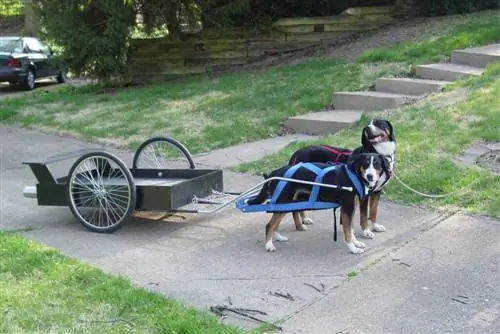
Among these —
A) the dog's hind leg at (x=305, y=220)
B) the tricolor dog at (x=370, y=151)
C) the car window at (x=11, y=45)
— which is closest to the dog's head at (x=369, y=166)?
the tricolor dog at (x=370, y=151)

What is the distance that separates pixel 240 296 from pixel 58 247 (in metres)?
2.01

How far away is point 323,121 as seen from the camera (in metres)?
10.2

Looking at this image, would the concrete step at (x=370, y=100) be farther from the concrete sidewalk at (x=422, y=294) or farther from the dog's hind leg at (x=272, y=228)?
the dog's hind leg at (x=272, y=228)

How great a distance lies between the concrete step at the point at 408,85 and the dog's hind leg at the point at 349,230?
5.84 m

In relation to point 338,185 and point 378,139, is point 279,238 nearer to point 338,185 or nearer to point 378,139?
point 338,185

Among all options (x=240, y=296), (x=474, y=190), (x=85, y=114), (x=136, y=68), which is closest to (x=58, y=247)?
(x=240, y=296)

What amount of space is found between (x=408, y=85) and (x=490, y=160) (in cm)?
367

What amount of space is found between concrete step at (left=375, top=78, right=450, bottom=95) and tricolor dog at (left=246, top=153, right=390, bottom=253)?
5668 millimetres

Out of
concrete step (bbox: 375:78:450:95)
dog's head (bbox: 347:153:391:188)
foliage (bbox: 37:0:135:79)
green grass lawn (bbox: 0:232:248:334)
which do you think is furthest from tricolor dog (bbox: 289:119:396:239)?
foliage (bbox: 37:0:135:79)

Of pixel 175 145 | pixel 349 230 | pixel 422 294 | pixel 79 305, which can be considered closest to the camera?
pixel 79 305

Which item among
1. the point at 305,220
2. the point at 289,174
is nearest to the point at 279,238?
the point at 305,220

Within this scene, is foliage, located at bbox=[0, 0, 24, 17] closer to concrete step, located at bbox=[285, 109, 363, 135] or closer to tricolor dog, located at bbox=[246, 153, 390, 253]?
concrete step, located at bbox=[285, 109, 363, 135]

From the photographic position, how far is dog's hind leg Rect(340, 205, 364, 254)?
534 centimetres

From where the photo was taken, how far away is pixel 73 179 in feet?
20.7
